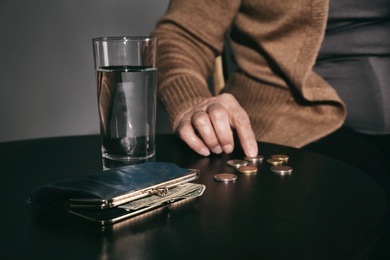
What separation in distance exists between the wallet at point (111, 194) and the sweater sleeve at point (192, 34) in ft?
1.96

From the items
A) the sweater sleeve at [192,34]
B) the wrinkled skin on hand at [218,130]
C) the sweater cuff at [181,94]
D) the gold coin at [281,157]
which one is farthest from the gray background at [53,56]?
the gold coin at [281,157]

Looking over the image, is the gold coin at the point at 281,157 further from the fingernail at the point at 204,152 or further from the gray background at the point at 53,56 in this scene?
the gray background at the point at 53,56

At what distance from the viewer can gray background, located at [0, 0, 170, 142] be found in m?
1.81

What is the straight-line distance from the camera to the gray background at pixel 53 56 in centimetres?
181

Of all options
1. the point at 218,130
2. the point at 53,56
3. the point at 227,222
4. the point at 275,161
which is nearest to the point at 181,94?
the point at 218,130

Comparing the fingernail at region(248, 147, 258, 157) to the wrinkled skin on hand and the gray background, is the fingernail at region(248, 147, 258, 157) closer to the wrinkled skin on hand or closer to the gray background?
the wrinkled skin on hand

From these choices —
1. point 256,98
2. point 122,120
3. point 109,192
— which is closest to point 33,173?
point 122,120

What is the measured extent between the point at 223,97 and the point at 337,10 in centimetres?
39

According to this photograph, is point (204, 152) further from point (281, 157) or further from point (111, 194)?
point (111, 194)

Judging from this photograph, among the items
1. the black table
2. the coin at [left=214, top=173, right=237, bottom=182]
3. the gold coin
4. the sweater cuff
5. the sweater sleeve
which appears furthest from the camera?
the sweater sleeve

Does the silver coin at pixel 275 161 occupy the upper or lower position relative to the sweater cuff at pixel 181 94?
lower

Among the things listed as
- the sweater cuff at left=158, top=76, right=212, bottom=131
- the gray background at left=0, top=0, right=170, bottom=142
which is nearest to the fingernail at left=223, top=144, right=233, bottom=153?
the sweater cuff at left=158, top=76, right=212, bottom=131

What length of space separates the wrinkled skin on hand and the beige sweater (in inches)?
6.6

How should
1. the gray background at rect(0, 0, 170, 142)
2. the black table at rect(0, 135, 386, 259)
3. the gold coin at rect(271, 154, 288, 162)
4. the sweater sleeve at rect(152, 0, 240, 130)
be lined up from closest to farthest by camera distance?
the black table at rect(0, 135, 386, 259) → the gold coin at rect(271, 154, 288, 162) → the sweater sleeve at rect(152, 0, 240, 130) → the gray background at rect(0, 0, 170, 142)
